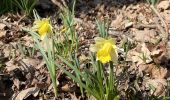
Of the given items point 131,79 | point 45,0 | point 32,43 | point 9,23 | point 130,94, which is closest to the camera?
point 130,94

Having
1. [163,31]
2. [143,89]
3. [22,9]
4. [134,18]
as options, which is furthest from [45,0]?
[143,89]

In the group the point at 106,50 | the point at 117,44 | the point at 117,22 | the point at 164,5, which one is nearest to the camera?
the point at 106,50

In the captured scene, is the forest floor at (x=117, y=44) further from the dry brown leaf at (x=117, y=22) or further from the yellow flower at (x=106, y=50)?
the yellow flower at (x=106, y=50)

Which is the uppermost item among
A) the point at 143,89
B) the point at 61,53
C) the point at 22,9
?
the point at 22,9

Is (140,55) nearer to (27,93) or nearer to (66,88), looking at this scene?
(66,88)

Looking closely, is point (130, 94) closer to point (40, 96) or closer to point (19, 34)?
point (40, 96)

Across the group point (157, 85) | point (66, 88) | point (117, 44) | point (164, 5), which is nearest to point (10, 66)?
point (66, 88)
